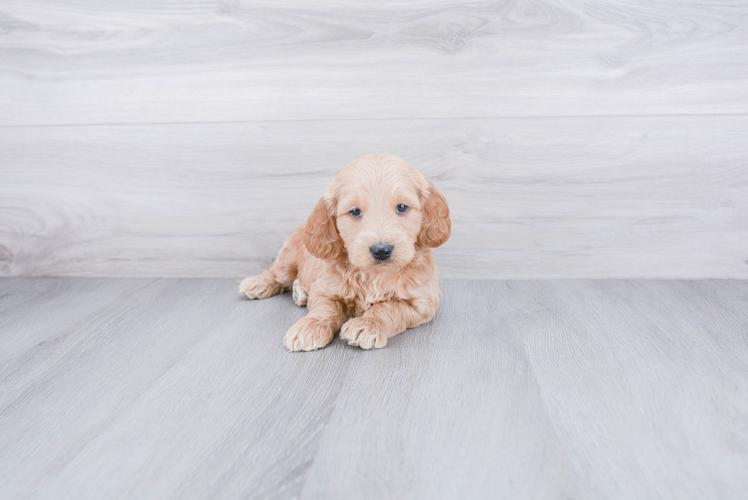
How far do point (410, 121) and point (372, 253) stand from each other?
76 cm

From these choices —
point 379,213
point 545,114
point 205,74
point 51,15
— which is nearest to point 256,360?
point 379,213

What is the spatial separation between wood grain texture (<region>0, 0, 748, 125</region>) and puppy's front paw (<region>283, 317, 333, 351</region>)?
889 mm

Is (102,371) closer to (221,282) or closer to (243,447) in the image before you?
(243,447)

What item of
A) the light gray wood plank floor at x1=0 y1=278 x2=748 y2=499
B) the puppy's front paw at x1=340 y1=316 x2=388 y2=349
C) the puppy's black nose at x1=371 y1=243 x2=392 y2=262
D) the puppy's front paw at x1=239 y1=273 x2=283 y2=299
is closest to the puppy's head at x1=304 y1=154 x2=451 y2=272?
the puppy's black nose at x1=371 y1=243 x2=392 y2=262

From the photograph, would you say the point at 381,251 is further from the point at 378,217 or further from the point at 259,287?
the point at 259,287

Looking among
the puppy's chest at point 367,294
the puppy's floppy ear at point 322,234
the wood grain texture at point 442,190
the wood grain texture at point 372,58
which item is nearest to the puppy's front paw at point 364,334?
the puppy's chest at point 367,294

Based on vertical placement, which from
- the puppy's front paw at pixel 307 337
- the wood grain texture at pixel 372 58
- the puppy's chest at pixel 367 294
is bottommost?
the puppy's front paw at pixel 307 337

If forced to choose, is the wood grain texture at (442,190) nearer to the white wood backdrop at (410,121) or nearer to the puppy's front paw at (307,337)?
the white wood backdrop at (410,121)

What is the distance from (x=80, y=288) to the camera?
6.72ft

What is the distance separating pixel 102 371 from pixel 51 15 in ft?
4.91

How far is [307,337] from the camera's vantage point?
1.39m

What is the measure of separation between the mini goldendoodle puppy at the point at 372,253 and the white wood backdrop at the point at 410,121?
515 mm

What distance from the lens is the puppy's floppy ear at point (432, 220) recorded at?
1.47 m

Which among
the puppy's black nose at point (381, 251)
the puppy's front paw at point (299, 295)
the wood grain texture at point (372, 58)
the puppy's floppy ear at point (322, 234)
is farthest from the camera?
the wood grain texture at point (372, 58)
